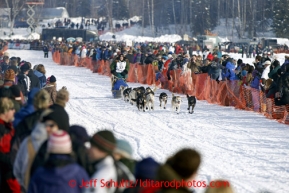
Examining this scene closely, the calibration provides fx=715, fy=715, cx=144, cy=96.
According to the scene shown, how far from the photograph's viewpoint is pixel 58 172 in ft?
17.1

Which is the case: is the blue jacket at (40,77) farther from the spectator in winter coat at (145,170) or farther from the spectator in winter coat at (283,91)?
the spectator in winter coat at (145,170)

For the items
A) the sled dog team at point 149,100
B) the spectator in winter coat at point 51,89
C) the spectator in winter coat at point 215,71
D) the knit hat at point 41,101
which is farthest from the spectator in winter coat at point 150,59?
the knit hat at point 41,101

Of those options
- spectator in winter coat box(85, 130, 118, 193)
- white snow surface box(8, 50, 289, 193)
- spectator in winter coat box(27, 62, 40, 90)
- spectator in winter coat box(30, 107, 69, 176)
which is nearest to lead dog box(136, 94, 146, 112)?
white snow surface box(8, 50, 289, 193)

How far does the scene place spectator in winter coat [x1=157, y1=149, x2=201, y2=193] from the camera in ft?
14.3

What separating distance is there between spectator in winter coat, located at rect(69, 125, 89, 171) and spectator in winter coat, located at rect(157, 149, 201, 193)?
1.46 metres

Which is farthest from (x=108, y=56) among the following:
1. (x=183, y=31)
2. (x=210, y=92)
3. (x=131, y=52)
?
(x=183, y=31)

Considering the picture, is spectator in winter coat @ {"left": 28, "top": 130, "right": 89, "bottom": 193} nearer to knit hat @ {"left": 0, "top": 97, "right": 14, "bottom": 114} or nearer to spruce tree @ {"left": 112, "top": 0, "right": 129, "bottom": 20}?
knit hat @ {"left": 0, "top": 97, "right": 14, "bottom": 114}

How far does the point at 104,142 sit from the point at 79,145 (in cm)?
86

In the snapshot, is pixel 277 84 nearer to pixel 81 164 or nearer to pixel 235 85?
pixel 235 85

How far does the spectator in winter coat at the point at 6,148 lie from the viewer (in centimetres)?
705

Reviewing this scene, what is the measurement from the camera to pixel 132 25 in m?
102

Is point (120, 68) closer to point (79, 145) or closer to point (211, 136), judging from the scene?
point (211, 136)

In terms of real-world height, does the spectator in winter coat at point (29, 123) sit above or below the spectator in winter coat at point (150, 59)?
above

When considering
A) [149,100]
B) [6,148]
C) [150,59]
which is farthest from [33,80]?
[150,59]
